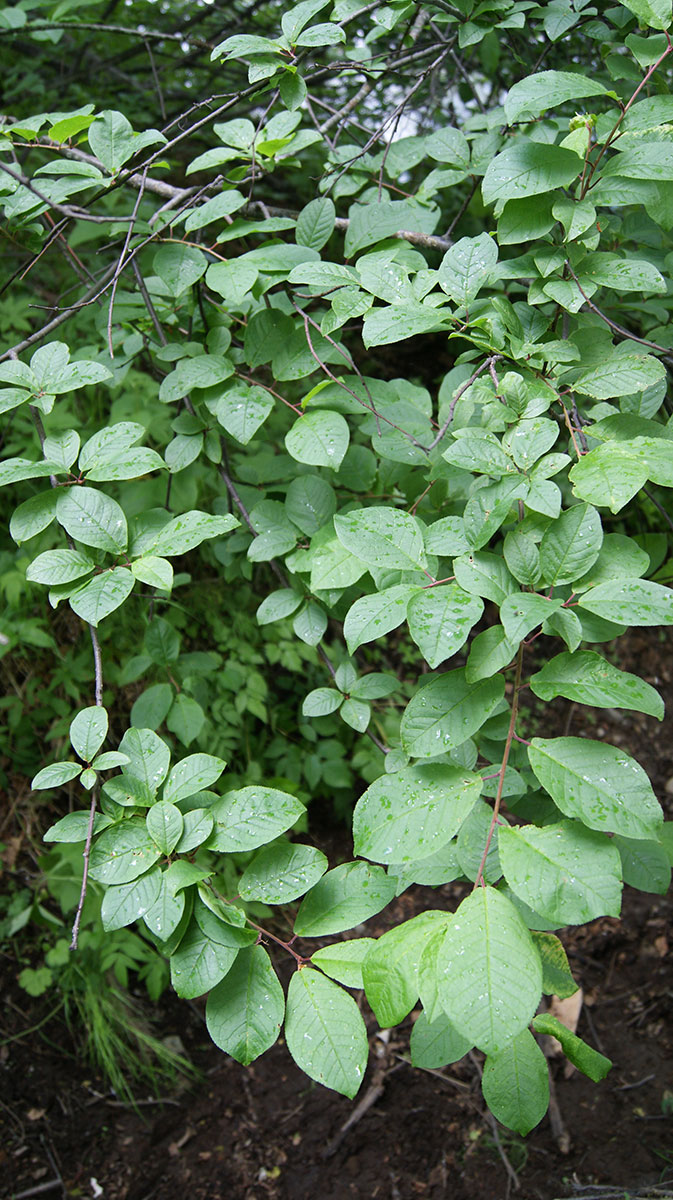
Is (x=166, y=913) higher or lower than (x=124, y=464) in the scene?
lower

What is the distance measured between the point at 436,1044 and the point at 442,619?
1.56ft

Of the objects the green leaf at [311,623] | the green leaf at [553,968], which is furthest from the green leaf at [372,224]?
the green leaf at [553,968]

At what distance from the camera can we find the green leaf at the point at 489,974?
64 cm

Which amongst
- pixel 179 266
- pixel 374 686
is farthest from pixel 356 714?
pixel 179 266

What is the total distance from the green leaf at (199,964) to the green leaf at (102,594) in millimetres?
384

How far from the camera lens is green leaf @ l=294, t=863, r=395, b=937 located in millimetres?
897

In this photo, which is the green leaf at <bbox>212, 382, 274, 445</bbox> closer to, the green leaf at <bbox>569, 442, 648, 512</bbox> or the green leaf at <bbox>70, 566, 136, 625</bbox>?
the green leaf at <bbox>70, 566, 136, 625</bbox>

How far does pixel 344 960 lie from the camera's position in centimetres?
87

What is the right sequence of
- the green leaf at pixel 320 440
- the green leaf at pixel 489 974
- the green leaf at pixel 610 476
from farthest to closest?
the green leaf at pixel 320 440, the green leaf at pixel 610 476, the green leaf at pixel 489 974

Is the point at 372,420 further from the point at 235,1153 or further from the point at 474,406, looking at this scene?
the point at 235,1153

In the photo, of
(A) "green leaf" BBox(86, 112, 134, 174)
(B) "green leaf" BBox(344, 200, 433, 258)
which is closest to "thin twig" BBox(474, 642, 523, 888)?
(B) "green leaf" BBox(344, 200, 433, 258)

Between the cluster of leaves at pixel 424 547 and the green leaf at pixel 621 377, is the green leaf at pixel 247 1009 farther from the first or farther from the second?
the green leaf at pixel 621 377

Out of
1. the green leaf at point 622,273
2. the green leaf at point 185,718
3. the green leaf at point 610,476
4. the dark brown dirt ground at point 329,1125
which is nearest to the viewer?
the green leaf at point 610,476

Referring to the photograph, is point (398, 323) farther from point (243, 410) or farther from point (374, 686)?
point (374, 686)
